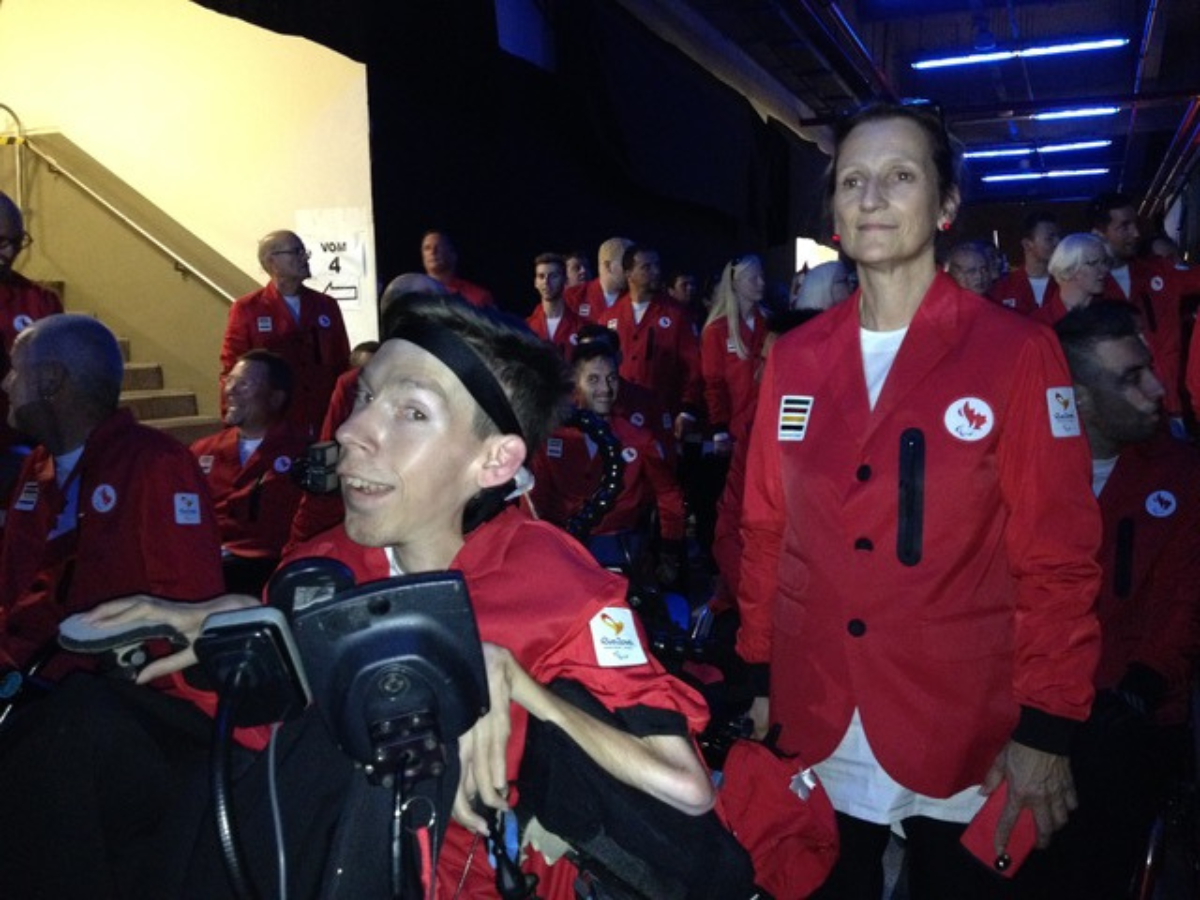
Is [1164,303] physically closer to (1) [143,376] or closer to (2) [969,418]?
(2) [969,418]

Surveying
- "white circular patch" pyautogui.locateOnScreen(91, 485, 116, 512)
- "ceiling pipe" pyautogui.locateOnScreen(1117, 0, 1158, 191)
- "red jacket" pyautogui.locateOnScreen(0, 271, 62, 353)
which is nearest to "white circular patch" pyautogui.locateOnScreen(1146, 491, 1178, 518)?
"white circular patch" pyautogui.locateOnScreen(91, 485, 116, 512)

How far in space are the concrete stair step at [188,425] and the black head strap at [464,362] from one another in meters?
6.17

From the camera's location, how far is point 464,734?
994 mm

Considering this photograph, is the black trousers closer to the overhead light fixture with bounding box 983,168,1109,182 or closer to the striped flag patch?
the striped flag patch

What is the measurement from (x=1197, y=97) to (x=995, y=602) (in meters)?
13.9

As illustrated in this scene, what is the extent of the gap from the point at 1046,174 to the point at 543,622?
941 inches

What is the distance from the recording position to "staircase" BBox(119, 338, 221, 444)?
23.2 feet

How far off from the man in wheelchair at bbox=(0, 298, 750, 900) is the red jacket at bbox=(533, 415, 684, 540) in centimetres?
254

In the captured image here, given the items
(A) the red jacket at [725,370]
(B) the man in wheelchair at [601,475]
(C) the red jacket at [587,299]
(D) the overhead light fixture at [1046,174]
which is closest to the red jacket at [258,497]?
(B) the man in wheelchair at [601,475]

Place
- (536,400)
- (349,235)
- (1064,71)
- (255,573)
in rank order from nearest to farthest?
(536,400) → (255,573) → (349,235) → (1064,71)

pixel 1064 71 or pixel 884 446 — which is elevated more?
pixel 1064 71

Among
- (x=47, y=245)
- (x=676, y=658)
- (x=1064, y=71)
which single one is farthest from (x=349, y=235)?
(x=1064, y=71)

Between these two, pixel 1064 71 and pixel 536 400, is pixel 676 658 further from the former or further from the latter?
pixel 1064 71

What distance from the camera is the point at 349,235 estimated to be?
725 centimetres
